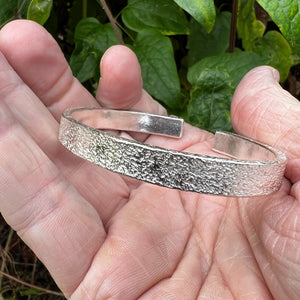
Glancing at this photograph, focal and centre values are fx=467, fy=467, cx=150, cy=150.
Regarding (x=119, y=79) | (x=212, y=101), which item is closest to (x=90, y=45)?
(x=119, y=79)

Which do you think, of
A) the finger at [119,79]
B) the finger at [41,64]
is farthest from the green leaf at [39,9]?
the finger at [119,79]

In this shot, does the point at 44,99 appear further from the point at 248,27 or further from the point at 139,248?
the point at 248,27

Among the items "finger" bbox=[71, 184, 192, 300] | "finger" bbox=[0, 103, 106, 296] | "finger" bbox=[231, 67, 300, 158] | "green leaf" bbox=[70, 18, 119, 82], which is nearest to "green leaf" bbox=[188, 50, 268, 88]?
"finger" bbox=[231, 67, 300, 158]

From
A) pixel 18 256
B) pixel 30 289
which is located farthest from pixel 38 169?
pixel 18 256

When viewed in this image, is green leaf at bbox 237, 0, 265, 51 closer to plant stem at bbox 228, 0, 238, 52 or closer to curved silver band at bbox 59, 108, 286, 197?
plant stem at bbox 228, 0, 238, 52

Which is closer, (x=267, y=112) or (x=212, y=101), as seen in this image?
(x=267, y=112)
